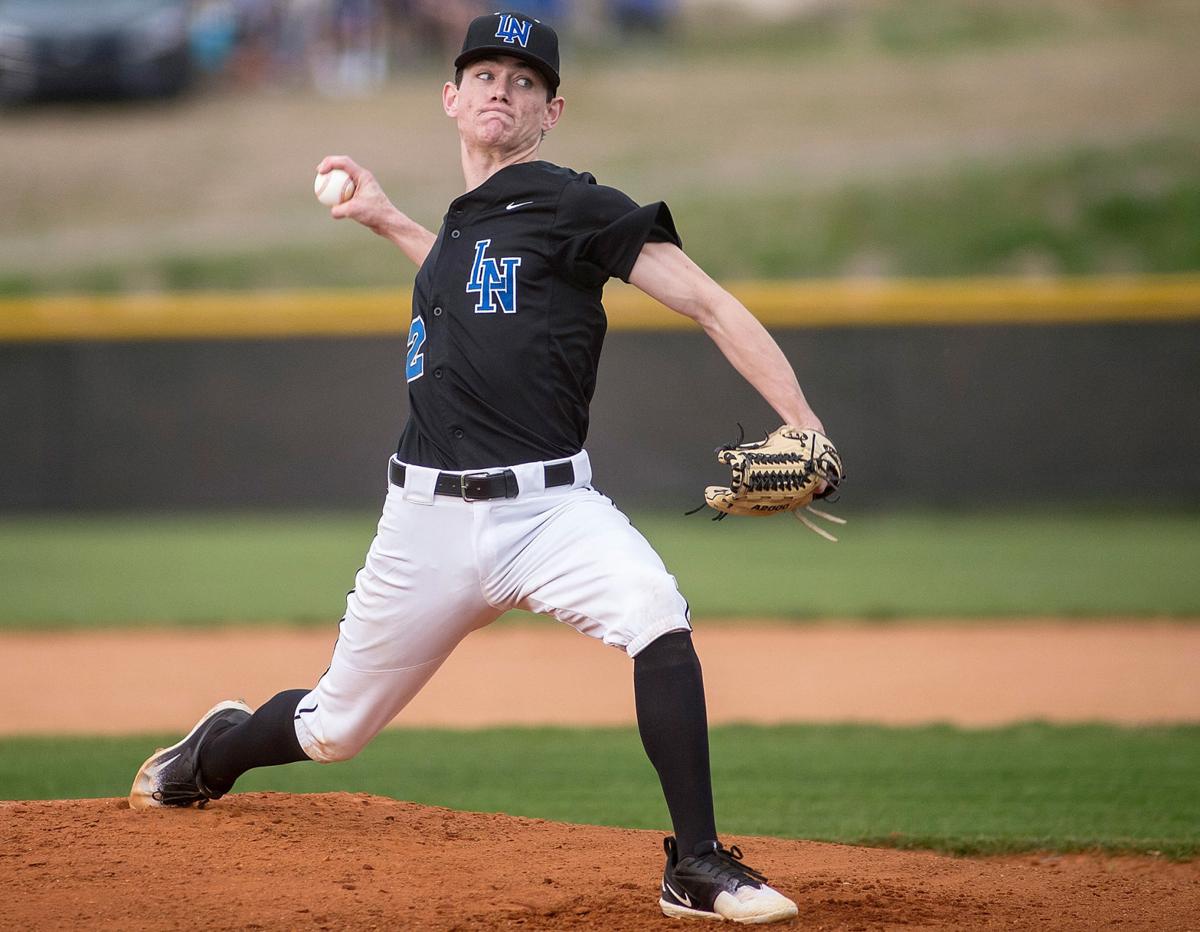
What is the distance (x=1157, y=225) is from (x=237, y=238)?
10.9m

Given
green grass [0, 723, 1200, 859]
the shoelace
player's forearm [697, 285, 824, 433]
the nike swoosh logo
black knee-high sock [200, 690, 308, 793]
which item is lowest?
green grass [0, 723, 1200, 859]

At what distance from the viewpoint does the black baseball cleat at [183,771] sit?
12.0ft

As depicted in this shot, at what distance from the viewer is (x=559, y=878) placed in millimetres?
3369

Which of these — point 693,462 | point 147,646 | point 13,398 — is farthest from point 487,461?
point 13,398

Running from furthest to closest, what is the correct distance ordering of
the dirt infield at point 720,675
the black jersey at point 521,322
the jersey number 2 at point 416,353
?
the dirt infield at point 720,675
the jersey number 2 at point 416,353
the black jersey at point 521,322

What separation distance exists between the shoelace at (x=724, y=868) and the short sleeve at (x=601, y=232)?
117 cm

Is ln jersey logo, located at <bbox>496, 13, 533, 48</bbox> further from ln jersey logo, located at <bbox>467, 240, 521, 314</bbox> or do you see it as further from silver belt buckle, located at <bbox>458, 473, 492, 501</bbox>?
silver belt buckle, located at <bbox>458, 473, 492, 501</bbox>

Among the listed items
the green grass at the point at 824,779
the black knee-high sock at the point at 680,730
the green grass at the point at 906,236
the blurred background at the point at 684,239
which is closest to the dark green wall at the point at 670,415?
the blurred background at the point at 684,239

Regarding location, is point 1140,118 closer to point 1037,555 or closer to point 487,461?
point 1037,555

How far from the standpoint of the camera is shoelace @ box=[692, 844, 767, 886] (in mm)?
2941

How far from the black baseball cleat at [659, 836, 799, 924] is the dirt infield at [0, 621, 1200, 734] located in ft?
9.98

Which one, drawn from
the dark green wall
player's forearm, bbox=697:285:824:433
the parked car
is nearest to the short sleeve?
player's forearm, bbox=697:285:824:433

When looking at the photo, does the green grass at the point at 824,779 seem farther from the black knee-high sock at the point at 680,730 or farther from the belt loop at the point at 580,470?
the belt loop at the point at 580,470

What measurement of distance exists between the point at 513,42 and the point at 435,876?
183 centimetres
